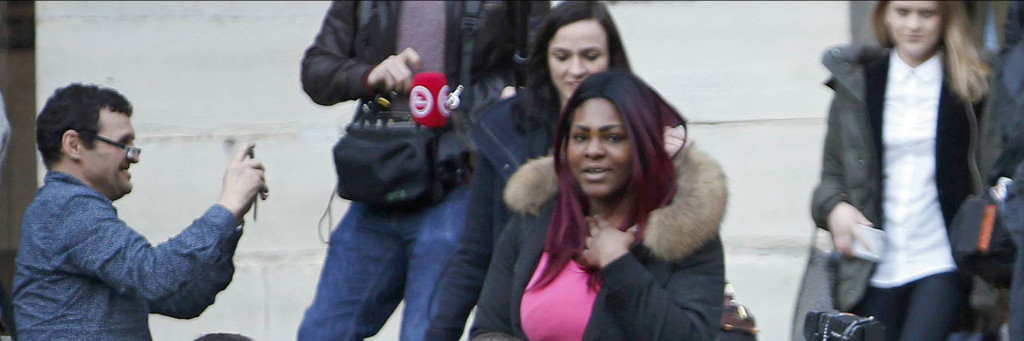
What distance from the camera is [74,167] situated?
5.02 metres

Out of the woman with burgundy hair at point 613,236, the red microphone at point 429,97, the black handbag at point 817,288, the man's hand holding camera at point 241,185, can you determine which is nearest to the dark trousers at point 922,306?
the black handbag at point 817,288

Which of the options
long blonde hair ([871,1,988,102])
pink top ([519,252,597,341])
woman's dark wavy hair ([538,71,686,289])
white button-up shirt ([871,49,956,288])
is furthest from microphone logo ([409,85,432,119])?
long blonde hair ([871,1,988,102])

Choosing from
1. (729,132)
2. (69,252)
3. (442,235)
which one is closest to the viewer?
(69,252)

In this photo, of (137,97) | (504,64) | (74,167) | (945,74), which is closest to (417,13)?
(504,64)

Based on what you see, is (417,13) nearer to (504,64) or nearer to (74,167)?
(504,64)

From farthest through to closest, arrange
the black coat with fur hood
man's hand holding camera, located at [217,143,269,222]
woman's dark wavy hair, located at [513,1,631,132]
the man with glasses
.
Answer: woman's dark wavy hair, located at [513,1,631,132], man's hand holding camera, located at [217,143,269,222], the man with glasses, the black coat with fur hood

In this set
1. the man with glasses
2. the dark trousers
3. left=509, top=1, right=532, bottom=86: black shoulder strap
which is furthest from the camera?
left=509, top=1, right=532, bottom=86: black shoulder strap

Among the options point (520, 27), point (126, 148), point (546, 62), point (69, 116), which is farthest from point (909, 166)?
point (69, 116)

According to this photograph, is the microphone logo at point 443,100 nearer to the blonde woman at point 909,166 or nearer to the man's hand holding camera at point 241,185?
the man's hand holding camera at point 241,185

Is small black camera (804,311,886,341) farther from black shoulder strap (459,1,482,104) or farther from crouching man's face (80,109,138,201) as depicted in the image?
crouching man's face (80,109,138,201)

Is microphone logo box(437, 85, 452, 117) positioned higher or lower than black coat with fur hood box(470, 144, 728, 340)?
higher

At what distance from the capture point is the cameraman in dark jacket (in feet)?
17.7

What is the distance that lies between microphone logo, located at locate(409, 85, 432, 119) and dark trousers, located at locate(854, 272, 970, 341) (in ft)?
4.81

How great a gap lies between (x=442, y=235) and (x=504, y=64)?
0.61 meters
